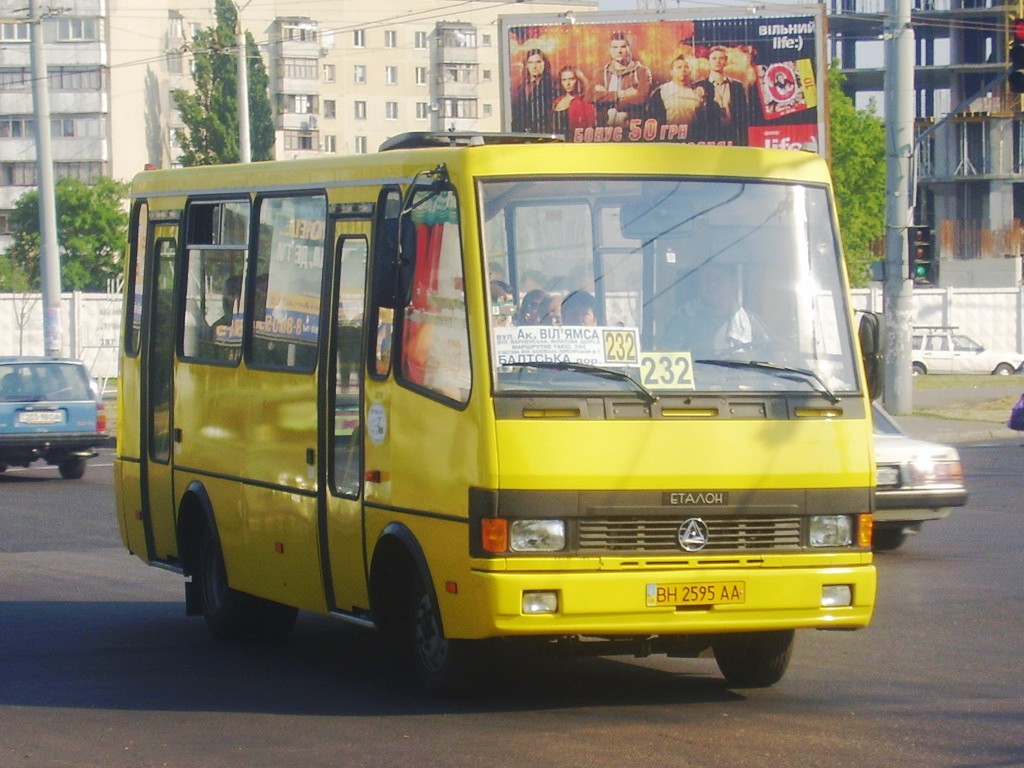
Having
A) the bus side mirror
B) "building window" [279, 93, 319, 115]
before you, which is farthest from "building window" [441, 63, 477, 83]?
the bus side mirror

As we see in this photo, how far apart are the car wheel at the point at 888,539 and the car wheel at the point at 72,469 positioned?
41.4 ft

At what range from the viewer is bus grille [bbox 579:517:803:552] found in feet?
26.4

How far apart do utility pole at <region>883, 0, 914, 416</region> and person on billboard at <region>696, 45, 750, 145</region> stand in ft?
27.9

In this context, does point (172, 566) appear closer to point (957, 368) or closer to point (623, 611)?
point (623, 611)

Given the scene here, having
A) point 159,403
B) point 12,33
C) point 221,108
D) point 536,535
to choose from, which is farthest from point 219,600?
point 12,33

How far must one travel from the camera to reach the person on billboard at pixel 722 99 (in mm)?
39219

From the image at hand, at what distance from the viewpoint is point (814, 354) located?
8594mm

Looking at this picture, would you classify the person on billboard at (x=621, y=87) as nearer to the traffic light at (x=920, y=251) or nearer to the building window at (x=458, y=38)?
the traffic light at (x=920, y=251)

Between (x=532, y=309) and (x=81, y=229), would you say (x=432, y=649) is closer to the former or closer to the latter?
(x=532, y=309)

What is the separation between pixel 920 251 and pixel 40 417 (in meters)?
13.6

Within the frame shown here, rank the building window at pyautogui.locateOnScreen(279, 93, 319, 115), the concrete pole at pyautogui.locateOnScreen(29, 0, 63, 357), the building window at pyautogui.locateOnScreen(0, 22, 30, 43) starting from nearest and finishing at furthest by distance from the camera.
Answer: the concrete pole at pyautogui.locateOnScreen(29, 0, 63, 357), the building window at pyautogui.locateOnScreen(0, 22, 30, 43), the building window at pyautogui.locateOnScreen(279, 93, 319, 115)

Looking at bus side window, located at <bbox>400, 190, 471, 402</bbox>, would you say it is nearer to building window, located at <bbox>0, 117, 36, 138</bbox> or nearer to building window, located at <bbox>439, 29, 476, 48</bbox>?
building window, located at <bbox>0, 117, 36, 138</bbox>

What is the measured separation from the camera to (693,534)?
321 inches

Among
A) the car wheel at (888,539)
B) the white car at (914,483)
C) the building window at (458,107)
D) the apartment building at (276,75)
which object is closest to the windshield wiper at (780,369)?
the white car at (914,483)
